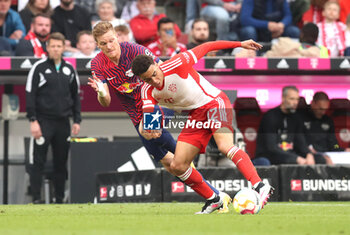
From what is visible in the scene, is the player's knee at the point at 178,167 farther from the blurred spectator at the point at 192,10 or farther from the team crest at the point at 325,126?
the blurred spectator at the point at 192,10

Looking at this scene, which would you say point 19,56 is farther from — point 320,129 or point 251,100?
point 320,129

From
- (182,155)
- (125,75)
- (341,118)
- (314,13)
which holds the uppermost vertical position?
(314,13)

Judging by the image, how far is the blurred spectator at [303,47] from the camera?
41.9ft

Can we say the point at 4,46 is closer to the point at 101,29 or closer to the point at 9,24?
the point at 9,24

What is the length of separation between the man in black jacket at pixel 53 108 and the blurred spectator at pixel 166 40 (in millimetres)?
1687

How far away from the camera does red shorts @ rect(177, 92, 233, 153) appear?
25.4 feet

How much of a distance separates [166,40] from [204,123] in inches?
217

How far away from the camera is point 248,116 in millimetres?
13312

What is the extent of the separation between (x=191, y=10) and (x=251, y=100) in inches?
103

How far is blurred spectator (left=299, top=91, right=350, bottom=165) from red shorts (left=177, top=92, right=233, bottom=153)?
4.92 meters

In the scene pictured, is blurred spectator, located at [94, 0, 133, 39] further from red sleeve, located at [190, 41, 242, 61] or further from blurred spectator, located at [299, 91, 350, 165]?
red sleeve, located at [190, 41, 242, 61]

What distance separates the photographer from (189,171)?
26.0 ft

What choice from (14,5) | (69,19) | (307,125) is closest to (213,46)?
(307,125)

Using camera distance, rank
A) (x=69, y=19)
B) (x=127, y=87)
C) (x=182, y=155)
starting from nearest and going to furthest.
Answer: (x=182, y=155), (x=127, y=87), (x=69, y=19)
